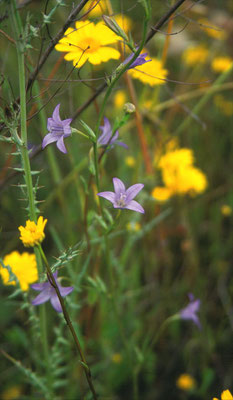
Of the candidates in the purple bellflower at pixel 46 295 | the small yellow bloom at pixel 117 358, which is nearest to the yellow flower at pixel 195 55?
the small yellow bloom at pixel 117 358

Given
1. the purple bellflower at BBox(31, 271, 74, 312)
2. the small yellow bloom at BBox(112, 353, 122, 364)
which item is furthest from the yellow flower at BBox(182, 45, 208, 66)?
the purple bellflower at BBox(31, 271, 74, 312)

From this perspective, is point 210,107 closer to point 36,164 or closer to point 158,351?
point 36,164

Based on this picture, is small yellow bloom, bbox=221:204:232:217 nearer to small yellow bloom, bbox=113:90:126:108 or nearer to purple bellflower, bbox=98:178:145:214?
small yellow bloom, bbox=113:90:126:108

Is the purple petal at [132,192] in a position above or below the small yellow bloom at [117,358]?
above

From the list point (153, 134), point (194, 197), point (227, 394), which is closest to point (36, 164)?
point (153, 134)

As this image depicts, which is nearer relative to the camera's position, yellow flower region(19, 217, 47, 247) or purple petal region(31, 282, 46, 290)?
yellow flower region(19, 217, 47, 247)

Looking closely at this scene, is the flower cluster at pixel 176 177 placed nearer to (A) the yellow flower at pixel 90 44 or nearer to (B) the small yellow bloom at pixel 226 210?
(B) the small yellow bloom at pixel 226 210
